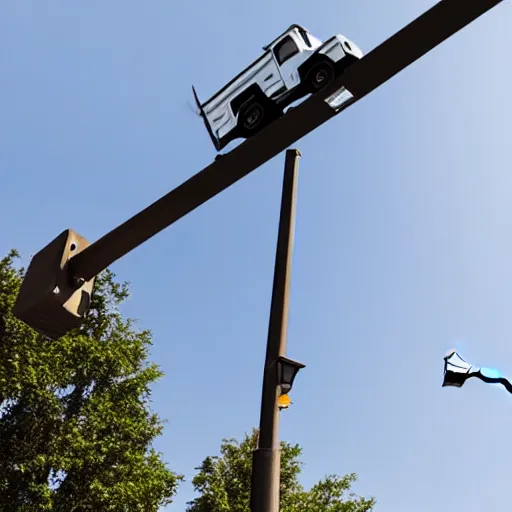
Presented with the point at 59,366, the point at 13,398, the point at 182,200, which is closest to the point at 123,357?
the point at 59,366

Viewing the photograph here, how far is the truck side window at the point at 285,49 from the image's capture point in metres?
3.79

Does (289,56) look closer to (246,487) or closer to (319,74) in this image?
(319,74)

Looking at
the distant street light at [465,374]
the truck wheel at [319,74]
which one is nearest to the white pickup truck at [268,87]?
the truck wheel at [319,74]

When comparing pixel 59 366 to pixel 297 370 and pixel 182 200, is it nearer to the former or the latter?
pixel 297 370

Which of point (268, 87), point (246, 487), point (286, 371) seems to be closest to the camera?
point (268, 87)

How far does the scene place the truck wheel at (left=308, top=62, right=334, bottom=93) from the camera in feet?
8.39

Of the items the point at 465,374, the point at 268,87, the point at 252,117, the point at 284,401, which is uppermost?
the point at 268,87

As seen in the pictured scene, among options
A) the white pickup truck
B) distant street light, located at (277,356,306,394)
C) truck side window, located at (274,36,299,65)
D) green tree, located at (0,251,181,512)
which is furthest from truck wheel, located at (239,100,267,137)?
green tree, located at (0,251,181,512)

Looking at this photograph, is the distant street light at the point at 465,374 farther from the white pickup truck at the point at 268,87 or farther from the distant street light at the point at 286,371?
the white pickup truck at the point at 268,87

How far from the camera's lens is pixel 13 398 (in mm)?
21234

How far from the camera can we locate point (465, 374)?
5.39m

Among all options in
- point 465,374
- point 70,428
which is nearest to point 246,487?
point 70,428

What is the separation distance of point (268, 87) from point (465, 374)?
12.2 ft

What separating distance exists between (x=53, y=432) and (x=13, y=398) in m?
2.07
